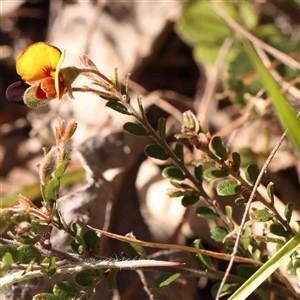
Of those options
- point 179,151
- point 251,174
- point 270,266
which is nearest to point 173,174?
point 179,151

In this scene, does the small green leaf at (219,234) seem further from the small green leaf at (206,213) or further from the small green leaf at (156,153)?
the small green leaf at (156,153)

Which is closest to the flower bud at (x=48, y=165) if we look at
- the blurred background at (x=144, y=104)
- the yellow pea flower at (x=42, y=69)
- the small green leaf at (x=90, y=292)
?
the yellow pea flower at (x=42, y=69)

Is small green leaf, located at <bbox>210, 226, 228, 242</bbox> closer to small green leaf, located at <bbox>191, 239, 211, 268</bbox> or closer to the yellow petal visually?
small green leaf, located at <bbox>191, 239, 211, 268</bbox>

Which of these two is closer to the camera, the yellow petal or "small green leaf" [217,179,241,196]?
the yellow petal

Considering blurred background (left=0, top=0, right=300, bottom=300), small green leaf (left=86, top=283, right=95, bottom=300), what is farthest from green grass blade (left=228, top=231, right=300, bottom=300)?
blurred background (left=0, top=0, right=300, bottom=300)

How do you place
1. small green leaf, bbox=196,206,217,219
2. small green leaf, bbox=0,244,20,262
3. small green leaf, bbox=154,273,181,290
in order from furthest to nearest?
small green leaf, bbox=196,206,217,219 → small green leaf, bbox=154,273,181,290 → small green leaf, bbox=0,244,20,262

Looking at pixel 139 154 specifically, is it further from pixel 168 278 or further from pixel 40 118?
pixel 168 278
